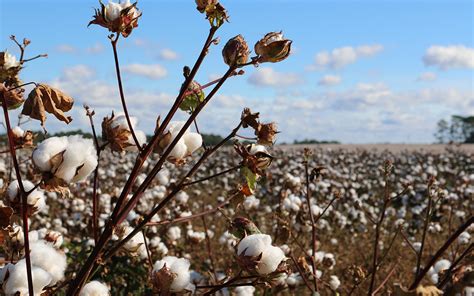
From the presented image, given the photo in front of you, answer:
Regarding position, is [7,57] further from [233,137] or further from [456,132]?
[456,132]

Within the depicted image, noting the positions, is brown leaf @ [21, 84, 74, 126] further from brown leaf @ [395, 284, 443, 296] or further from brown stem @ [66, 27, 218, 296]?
brown leaf @ [395, 284, 443, 296]

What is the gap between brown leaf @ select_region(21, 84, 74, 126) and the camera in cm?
114

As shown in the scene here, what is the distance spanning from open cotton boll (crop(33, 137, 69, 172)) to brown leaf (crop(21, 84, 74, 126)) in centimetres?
7

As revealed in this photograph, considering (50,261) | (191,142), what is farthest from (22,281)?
(191,142)

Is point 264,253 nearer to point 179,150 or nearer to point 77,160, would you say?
point 179,150

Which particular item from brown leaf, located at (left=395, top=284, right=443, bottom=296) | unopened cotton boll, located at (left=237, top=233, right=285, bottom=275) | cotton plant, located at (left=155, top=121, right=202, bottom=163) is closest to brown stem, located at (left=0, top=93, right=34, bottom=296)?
cotton plant, located at (left=155, top=121, right=202, bottom=163)

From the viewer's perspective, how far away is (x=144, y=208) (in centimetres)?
484

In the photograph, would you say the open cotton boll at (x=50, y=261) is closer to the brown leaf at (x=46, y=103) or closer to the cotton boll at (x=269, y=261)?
the brown leaf at (x=46, y=103)

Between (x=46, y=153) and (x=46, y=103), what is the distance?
0.43ft

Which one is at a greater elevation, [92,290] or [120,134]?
[120,134]

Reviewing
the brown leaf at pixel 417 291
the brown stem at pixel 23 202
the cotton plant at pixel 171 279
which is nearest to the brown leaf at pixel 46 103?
the brown stem at pixel 23 202

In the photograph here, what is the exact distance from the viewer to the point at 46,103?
115 cm

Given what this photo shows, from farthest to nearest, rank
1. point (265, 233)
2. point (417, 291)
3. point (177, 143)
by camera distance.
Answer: point (265, 233), point (177, 143), point (417, 291)

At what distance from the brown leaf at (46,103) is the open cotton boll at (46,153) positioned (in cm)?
7
